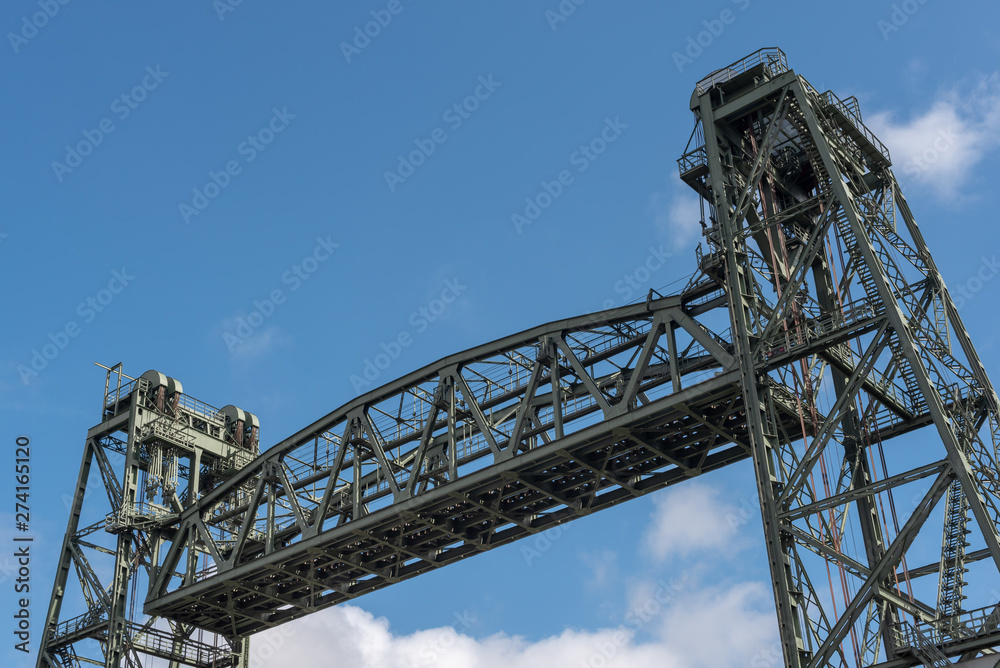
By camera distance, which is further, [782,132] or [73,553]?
[73,553]

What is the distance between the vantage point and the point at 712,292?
3569 cm

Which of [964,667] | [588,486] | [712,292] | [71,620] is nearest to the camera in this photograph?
[964,667]

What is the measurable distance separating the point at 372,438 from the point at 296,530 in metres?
5.55

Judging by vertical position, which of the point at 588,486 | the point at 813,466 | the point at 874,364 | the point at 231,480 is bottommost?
the point at 813,466

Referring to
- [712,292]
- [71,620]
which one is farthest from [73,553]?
[712,292]

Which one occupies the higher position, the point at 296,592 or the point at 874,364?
the point at 296,592

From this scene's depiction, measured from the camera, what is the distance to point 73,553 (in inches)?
1935

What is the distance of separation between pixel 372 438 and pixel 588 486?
23.4ft

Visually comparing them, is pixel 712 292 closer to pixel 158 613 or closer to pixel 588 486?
pixel 588 486

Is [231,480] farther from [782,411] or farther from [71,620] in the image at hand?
A: [782,411]

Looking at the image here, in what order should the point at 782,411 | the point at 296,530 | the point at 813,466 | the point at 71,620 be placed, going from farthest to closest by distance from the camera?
the point at 71,620 → the point at 296,530 → the point at 782,411 → the point at 813,466

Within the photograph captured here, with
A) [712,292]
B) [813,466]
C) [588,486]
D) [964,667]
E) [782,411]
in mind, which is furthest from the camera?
[588,486]

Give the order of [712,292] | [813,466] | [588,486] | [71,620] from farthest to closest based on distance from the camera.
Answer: [71,620] < [588,486] < [712,292] < [813,466]

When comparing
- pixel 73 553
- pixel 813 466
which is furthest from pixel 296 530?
pixel 813 466
